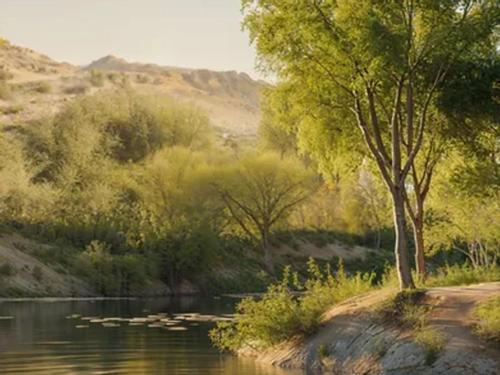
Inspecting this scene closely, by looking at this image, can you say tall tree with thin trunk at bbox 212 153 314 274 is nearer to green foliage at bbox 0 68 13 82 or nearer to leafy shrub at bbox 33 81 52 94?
leafy shrub at bbox 33 81 52 94

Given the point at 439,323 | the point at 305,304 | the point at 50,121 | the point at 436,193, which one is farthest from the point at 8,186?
→ the point at 439,323

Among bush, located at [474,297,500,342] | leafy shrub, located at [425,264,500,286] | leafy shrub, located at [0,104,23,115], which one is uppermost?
leafy shrub, located at [0,104,23,115]

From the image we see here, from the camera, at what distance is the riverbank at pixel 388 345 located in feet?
86.8

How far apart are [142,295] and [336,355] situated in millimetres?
47396

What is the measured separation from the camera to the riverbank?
26.5 metres

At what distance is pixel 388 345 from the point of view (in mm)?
28328

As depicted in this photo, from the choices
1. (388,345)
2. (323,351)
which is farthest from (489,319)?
(323,351)

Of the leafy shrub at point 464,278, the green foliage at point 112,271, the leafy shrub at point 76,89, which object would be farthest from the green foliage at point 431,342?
the leafy shrub at point 76,89

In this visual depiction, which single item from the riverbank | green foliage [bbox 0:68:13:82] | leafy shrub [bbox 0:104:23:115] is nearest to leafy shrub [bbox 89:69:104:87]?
green foliage [bbox 0:68:13:82]

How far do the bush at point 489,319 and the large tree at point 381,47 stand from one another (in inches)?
163

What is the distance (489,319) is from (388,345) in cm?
283

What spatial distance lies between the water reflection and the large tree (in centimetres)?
681

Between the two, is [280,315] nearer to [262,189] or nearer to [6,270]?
Result: [6,270]

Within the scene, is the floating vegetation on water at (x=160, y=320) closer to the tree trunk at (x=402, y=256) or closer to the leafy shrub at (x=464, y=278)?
the leafy shrub at (x=464, y=278)
